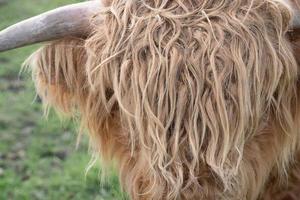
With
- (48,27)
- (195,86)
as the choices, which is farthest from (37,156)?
(195,86)

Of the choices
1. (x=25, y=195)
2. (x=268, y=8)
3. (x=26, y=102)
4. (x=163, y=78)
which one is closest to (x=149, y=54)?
(x=163, y=78)

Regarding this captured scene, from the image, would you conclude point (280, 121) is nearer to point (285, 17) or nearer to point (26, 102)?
point (285, 17)

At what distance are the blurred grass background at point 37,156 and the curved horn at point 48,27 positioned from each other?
1523 mm

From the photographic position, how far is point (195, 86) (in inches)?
127

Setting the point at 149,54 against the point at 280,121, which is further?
the point at 280,121

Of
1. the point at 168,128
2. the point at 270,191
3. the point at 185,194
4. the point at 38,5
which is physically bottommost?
the point at 38,5

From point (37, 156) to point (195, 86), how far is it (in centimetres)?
291

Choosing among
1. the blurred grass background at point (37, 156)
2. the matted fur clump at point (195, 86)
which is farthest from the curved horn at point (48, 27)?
the blurred grass background at point (37, 156)

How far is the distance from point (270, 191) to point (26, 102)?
11.0ft

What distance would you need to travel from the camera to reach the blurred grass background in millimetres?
5512

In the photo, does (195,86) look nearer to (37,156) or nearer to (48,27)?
(48,27)

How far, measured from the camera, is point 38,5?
9031mm

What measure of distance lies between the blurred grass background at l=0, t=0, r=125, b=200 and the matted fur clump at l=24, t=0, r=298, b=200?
1560 mm

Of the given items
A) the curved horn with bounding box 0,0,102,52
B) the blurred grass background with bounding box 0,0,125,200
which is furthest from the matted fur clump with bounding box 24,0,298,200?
the blurred grass background with bounding box 0,0,125,200
